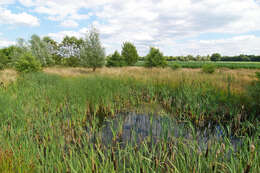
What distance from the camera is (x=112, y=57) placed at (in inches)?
1128

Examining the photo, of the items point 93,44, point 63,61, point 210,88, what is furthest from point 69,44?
point 210,88

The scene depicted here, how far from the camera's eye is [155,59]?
67.8 feet

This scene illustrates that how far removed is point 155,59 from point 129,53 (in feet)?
34.4

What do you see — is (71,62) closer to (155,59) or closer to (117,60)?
(117,60)

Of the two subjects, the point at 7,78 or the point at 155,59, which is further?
the point at 155,59

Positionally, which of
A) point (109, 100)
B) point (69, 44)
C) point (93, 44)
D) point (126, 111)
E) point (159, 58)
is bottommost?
point (126, 111)

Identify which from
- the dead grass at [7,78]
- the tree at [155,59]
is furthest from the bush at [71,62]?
the dead grass at [7,78]

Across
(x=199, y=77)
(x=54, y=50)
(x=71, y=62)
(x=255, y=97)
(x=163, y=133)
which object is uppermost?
(x=54, y=50)

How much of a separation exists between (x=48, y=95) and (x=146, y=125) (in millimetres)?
4531

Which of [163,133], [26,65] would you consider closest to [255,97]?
[163,133]

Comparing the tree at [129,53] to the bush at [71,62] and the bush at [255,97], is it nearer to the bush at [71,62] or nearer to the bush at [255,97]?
the bush at [71,62]

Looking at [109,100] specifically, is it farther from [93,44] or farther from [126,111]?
[93,44]

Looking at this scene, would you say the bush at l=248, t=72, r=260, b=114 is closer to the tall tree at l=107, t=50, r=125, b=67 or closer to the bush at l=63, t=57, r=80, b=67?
the tall tree at l=107, t=50, r=125, b=67

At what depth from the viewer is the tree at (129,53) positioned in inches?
1172
